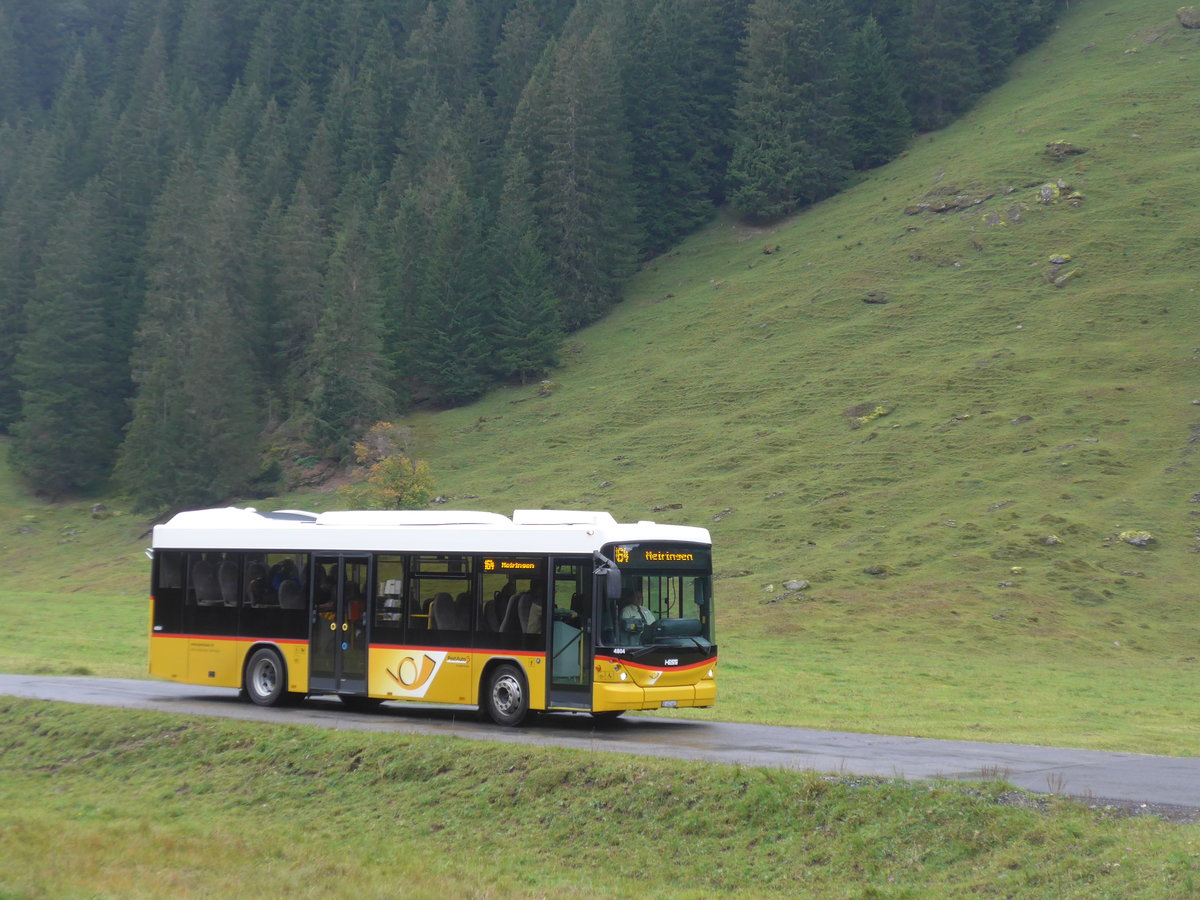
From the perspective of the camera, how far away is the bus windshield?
18578 millimetres

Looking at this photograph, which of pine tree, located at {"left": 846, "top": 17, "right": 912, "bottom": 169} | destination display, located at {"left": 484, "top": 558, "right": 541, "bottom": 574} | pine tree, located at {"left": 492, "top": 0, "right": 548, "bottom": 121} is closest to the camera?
destination display, located at {"left": 484, "top": 558, "right": 541, "bottom": 574}

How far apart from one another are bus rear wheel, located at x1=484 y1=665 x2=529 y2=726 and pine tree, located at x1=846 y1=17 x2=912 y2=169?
3390 inches

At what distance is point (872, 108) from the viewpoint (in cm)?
9931

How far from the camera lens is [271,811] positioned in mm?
16766

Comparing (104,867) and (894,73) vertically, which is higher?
(894,73)

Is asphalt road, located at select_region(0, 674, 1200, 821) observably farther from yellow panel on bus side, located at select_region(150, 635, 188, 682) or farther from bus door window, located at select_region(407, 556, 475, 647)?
bus door window, located at select_region(407, 556, 475, 647)

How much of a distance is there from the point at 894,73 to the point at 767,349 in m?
42.2

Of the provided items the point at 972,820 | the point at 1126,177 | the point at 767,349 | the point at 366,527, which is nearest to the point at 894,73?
the point at 1126,177

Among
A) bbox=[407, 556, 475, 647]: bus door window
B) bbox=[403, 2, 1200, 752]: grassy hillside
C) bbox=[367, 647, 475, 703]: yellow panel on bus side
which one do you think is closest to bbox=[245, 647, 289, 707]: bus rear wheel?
bbox=[367, 647, 475, 703]: yellow panel on bus side

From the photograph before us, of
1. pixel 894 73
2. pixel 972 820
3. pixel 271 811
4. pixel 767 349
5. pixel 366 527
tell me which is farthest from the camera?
pixel 894 73

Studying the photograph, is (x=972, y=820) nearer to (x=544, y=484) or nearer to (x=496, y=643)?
(x=496, y=643)

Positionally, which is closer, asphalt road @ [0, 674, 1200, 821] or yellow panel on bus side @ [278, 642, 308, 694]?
asphalt road @ [0, 674, 1200, 821]

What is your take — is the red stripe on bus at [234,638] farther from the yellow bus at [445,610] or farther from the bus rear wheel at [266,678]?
the bus rear wheel at [266,678]

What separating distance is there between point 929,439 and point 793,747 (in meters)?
41.4
